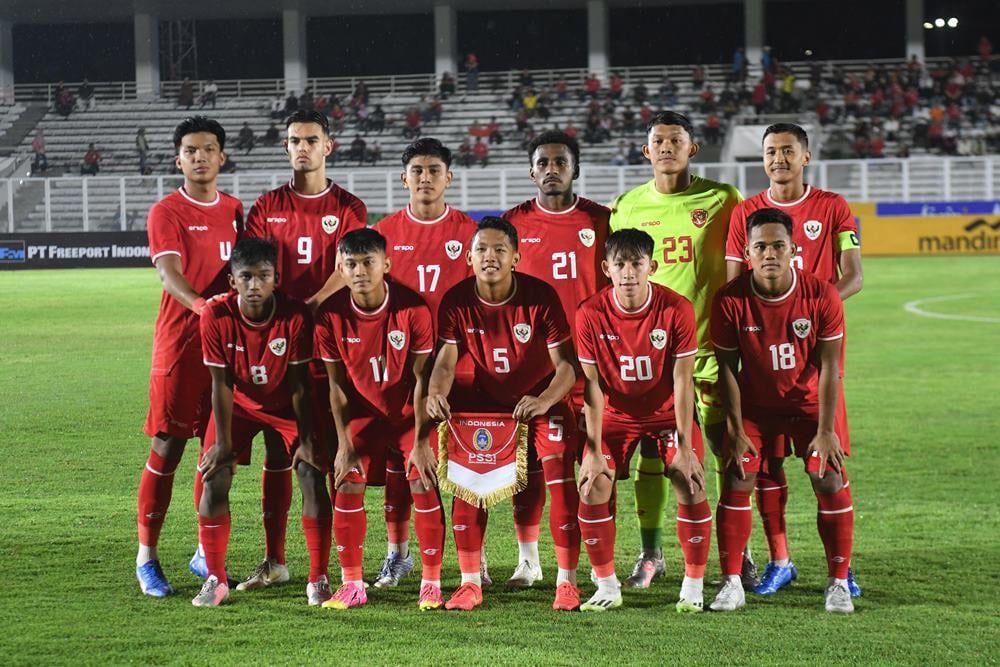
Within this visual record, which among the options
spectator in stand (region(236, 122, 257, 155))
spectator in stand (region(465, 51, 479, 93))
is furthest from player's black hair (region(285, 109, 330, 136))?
spectator in stand (region(465, 51, 479, 93))

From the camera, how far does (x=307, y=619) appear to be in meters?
5.25

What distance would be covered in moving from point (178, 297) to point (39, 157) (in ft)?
114

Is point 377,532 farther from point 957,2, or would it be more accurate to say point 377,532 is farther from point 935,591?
point 957,2

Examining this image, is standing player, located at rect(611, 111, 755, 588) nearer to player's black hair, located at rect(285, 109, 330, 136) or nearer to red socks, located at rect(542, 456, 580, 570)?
red socks, located at rect(542, 456, 580, 570)

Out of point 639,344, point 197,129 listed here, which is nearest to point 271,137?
point 197,129

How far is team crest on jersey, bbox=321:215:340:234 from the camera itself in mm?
6070

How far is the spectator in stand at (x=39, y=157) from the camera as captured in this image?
37906 millimetres

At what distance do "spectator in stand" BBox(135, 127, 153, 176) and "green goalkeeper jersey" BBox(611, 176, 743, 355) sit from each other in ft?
108

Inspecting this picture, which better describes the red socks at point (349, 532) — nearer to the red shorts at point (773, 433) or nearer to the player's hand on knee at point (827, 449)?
the red shorts at point (773, 433)

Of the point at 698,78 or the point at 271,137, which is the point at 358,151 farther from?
the point at 698,78

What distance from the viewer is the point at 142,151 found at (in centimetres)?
3759

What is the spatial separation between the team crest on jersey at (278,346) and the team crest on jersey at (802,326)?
7.00 ft

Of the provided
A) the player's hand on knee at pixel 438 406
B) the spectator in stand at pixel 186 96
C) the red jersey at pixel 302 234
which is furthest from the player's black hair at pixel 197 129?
the spectator in stand at pixel 186 96

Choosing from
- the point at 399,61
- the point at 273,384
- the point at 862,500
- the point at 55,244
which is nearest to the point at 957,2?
the point at 399,61
